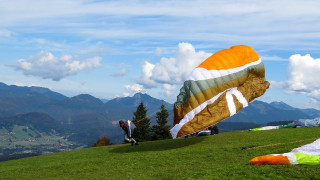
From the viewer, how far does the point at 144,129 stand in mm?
70562

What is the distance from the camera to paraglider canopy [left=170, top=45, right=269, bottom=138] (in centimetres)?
2331

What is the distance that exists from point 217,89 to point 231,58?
374 cm

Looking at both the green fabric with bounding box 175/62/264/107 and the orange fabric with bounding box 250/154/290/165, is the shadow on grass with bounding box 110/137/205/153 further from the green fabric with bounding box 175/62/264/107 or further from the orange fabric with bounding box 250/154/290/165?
the orange fabric with bounding box 250/154/290/165

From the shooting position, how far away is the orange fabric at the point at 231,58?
2520 cm

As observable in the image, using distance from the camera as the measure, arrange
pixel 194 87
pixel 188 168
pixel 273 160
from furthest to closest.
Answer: pixel 194 87
pixel 188 168
pixel 273 160

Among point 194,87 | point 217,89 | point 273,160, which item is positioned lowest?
point 273,160

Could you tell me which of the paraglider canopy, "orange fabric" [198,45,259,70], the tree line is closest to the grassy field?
the paraglider canopy

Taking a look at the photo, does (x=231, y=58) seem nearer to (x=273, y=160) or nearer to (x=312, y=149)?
(x=312, y=149)

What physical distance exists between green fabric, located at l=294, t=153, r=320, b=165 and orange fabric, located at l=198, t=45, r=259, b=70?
11.8 metres

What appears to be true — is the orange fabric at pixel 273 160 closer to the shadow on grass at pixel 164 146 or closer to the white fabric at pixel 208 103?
the white fabric at pixel 208 103

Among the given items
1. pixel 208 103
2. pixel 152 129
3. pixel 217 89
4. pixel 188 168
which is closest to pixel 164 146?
pixel 208 103

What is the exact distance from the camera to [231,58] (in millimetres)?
26125

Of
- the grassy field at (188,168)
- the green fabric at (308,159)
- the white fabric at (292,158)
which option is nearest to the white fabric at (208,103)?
the grassy field at (188,168)

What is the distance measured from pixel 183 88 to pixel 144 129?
157ft
